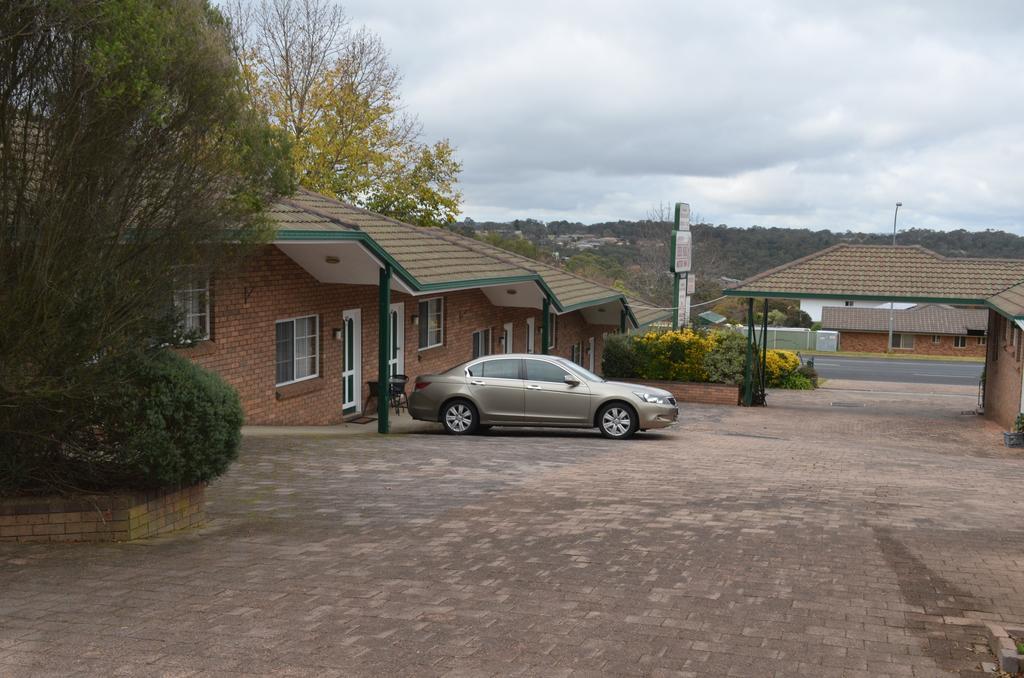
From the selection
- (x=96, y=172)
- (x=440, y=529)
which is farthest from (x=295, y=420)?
(x=96, y=172)

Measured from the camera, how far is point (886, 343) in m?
71.1

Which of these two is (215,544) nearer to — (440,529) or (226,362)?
(440,529)

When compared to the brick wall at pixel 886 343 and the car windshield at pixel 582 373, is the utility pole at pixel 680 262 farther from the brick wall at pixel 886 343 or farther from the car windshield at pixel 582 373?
the brick wall at pixel 886 343

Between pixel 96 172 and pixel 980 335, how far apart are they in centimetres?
7195

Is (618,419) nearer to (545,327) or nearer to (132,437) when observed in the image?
(545,327)

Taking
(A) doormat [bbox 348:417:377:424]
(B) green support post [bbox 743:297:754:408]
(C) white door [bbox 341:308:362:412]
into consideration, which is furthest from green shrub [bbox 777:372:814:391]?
(A) doormat [bbox 348:417:377:424]

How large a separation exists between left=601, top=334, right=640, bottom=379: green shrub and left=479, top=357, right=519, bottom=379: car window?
40.8 ft

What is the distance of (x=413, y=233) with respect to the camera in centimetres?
2181

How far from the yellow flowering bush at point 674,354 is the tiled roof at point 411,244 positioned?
9.48ft

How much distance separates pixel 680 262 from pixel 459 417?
51.0ft

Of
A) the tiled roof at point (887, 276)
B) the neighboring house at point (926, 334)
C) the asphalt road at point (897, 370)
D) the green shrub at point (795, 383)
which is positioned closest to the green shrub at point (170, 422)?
the tiled roof at point (887, 276)

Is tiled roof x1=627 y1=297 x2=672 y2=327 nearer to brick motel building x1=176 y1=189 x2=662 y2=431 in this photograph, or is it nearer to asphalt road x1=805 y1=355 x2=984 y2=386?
brick motel building x1=176 y1=189 x2=662 y2=431

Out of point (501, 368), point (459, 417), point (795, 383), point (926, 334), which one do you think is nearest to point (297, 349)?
point (459, 417)

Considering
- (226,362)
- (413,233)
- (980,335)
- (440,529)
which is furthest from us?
(980,335)
